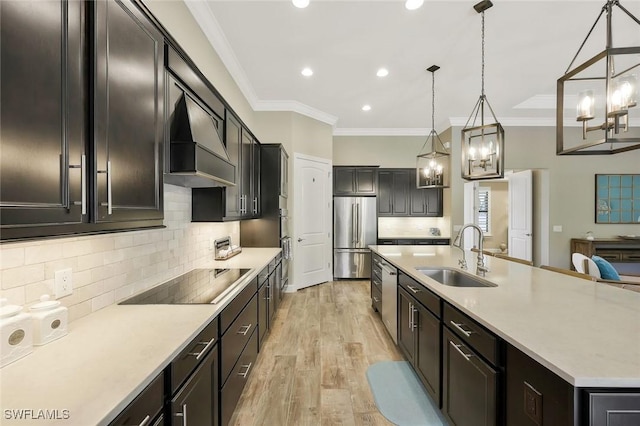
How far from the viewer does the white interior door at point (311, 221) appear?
510 cm

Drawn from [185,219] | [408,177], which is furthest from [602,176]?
[185,219]

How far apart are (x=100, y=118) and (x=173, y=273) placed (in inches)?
59.1

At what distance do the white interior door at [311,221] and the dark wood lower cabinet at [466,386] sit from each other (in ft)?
11.6

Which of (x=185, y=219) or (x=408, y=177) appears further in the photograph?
(x=408, y=177)

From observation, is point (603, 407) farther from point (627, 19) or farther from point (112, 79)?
point (627, 19)

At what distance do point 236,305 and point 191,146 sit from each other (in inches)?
41.9

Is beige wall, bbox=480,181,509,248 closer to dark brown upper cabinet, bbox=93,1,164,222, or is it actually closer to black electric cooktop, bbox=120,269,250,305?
black electric cooktop, bbox=120,269,250,305

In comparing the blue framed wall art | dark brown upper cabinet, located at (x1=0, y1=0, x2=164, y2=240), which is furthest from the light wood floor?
the blue framed wall art

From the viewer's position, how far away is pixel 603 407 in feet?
2.75

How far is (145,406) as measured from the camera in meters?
0.89

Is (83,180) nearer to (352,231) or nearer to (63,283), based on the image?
(63,283)

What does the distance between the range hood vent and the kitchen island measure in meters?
1.68

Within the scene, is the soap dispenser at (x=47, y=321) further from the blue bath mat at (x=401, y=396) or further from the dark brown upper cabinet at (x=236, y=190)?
the blue bath mat at (x=401, y=396)

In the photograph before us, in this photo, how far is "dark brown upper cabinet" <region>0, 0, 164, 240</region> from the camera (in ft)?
2.43
